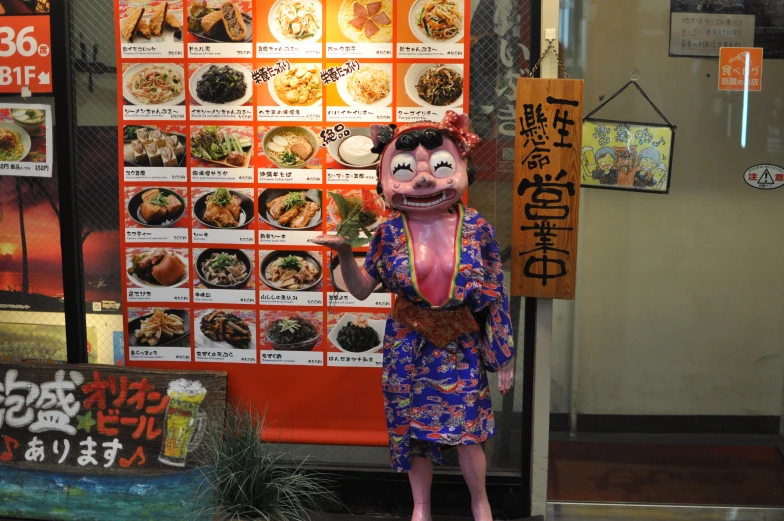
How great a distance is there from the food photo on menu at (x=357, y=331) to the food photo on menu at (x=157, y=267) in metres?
0.91

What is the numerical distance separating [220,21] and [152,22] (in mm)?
389

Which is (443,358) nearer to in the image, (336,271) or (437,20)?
(336,271)

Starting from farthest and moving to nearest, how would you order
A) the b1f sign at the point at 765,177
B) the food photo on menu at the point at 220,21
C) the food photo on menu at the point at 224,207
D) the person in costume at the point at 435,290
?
the b1f sign at the point at 765,177
the food photo on menu at the point at 224,207
the food photo on menu at the point at 220,21
the person in costume at the point at 435,290

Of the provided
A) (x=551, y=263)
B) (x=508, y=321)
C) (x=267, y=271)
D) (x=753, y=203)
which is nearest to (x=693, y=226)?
(x=753, y=203)

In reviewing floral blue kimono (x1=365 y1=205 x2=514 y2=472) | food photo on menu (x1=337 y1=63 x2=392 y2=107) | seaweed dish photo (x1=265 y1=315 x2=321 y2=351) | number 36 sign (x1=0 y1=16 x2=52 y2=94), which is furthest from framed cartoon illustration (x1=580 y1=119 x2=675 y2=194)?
number 36 sign (x1=0 y1=16 x2=52 y2=94)

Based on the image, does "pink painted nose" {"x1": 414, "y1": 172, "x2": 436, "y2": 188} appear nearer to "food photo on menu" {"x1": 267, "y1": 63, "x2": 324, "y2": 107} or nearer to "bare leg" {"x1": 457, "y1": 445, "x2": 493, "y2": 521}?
"food photo on menu" {"x1": 267, "y1": 63, "x2": 324, "y2": 107}

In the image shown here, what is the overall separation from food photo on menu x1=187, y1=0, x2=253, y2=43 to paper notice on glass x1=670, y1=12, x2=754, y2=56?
2400mm

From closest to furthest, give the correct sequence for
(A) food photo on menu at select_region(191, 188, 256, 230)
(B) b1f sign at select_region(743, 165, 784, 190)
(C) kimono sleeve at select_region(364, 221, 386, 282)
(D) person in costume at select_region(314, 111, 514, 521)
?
(D) person in costume at select_region(314, 111, 514, 521), (C) kimono sleeve at select_region(364, 221, 386, 282), (A) food photo on menu at select_region(191, 188, 256, 230), (B) b1f sign at select_region(743, 165, 784, 190)

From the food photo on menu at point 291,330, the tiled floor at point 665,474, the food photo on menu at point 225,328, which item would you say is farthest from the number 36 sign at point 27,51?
the tiled floor at point 665,474

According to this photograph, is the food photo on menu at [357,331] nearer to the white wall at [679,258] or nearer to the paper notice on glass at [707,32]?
the white wall at [679,258]

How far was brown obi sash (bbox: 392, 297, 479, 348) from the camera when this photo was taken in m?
3.63

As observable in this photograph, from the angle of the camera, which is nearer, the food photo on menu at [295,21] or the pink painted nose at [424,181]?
the pink painted nose at [424,181]

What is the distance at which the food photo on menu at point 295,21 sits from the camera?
4223 mm

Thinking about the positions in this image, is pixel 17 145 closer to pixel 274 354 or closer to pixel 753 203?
pixel 274 354
